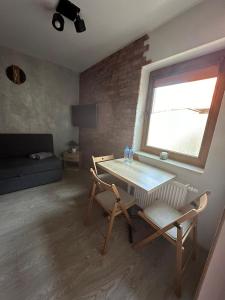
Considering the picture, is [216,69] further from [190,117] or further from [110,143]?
[110,143]

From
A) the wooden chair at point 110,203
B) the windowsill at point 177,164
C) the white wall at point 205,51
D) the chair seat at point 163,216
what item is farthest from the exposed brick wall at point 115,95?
the chair seat at point 163,216

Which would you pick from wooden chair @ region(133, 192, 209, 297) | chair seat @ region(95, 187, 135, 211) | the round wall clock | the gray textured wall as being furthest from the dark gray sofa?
wooden chair @ region(133, 192, 209, 297)

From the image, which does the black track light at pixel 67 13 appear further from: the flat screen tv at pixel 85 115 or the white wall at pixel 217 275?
the white wall at pixel 217 275

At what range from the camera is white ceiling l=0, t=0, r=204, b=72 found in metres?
1.42

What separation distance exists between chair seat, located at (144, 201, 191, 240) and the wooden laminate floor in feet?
1.42

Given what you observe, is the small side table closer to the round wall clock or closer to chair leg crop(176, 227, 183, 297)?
the round wall clock

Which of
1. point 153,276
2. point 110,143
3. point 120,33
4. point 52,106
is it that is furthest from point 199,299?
point 52,106

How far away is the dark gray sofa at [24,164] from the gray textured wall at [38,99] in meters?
0.25

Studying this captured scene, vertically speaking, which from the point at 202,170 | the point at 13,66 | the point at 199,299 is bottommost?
the point at 199,299

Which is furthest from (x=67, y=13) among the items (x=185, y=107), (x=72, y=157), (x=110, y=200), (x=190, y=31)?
(x=72, y=157)

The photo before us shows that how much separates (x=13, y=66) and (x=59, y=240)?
125 inches

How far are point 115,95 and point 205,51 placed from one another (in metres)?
1.37

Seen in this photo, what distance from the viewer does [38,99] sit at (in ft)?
9.71

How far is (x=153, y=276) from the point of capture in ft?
3.83
